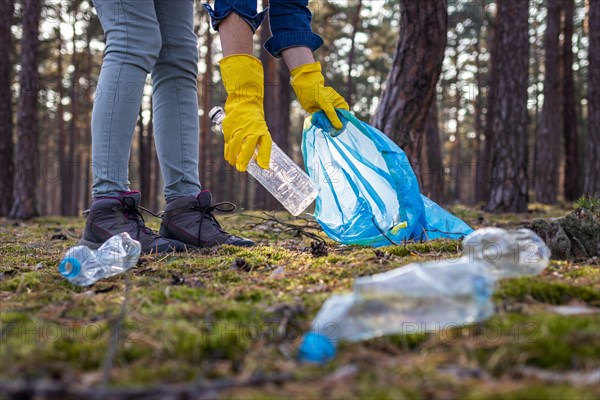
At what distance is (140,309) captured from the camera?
4.61 feet

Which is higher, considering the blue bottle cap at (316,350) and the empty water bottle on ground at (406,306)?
the empty water bottle on ground at (406,306)

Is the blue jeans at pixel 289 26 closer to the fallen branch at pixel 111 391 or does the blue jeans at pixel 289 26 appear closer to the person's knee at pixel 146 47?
the person's knee at pixel 146 47

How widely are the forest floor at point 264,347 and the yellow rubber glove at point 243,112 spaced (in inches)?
37.2

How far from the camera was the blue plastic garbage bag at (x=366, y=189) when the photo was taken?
8.94ft

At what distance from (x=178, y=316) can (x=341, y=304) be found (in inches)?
17.9

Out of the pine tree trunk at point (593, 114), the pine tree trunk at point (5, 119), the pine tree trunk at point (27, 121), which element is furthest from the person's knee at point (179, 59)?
the pine tree trunk at point (593, 114)

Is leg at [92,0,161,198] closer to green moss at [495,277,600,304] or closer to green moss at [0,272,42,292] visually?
green moss at [0,272,42,292]

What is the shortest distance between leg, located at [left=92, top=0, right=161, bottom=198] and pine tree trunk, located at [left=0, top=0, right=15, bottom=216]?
7.47 metres

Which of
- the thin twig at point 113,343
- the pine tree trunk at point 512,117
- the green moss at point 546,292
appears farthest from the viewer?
the pine tree trunk at point 512,117

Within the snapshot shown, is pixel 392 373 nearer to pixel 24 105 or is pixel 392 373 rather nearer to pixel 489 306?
pixel 489 306

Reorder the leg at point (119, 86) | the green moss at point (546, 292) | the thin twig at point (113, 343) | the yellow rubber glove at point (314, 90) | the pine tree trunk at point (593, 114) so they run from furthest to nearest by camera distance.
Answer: the pine tree trunk at point (593, 114), the yellow rubber glove at point (314, 90), the leg at point (119, 86), the green moss at point (546, 292), the thin twig at point (113, 343)

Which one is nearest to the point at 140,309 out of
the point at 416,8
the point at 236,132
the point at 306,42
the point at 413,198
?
the point at 236,132

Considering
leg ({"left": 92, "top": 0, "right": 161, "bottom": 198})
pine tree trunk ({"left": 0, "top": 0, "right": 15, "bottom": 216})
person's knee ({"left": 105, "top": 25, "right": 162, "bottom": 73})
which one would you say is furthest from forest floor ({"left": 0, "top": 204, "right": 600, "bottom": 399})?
pine tree trunk ({"left": 0, "top": 0, "right": 15, "bottom": 216})

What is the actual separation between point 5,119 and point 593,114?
10.4 metres
